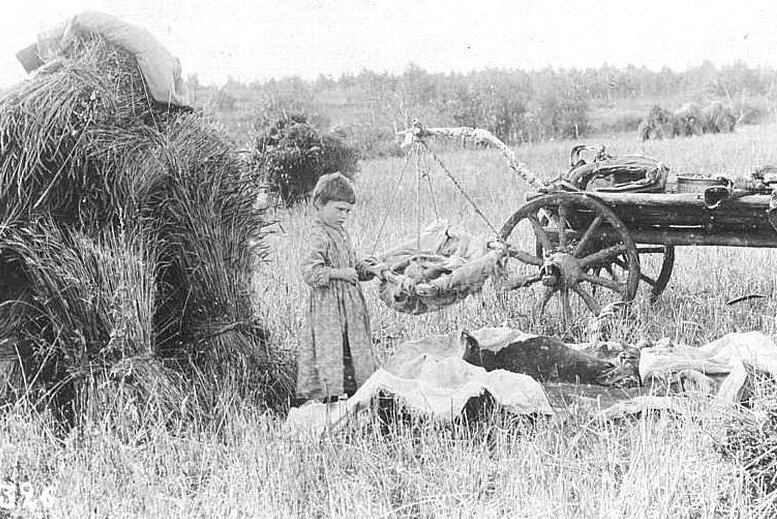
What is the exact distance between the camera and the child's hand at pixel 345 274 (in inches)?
194

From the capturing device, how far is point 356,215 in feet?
43.9

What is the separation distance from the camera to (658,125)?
2627 cm

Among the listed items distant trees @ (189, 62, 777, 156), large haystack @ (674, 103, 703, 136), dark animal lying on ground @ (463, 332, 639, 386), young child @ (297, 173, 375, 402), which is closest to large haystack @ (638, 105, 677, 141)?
large haystack @ (674, 103, 703, 136)

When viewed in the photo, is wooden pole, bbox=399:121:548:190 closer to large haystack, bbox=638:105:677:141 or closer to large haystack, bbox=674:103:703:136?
large haystack, bbox=638:105:677:141

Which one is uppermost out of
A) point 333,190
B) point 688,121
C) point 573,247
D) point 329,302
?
point 333,190

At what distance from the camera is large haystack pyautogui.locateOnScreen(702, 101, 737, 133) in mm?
27125

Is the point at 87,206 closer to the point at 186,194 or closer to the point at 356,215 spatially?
the point at 186,194

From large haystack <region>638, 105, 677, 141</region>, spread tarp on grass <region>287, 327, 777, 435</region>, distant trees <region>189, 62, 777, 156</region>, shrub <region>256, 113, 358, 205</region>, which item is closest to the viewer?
spread tarp on grass <region>287, 327, 777, 435</region>

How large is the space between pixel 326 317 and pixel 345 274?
0.84 ft

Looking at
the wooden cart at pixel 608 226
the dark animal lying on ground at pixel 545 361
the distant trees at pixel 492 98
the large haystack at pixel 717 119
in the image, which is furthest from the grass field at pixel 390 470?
the large haystack at pixel 717 119

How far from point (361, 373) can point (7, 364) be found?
1828 millimetres

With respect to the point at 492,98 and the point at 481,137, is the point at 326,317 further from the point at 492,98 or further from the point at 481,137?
the point at 492,98

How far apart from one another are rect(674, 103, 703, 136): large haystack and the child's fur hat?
23.3 meters

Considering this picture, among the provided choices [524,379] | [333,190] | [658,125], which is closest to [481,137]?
[333,190]
